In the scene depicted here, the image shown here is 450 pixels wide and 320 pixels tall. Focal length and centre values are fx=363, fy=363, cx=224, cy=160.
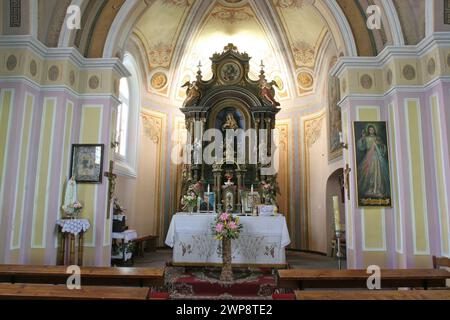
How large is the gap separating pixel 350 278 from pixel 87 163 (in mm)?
5529

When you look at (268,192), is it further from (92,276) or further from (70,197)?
(92,276)

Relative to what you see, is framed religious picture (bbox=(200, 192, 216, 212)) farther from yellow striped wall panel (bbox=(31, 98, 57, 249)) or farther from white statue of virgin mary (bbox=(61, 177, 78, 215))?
yellow striped wall panel (bbox=(31, 98, 57, 249))

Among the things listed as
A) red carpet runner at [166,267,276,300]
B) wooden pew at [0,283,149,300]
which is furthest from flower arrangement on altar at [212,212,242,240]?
wooden pew at [0,283,149,300]

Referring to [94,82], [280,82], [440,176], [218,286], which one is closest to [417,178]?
[440,176]

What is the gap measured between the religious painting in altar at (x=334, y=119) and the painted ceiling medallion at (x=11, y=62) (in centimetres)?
799

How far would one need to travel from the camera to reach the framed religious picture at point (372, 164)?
7.03 m

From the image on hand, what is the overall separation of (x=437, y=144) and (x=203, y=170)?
6577mm

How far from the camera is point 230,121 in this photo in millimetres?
11688

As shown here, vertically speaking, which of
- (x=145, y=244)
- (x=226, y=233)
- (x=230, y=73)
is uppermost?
(x=230, y=73)

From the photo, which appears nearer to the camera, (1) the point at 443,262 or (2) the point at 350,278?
(2) the point at 350,278

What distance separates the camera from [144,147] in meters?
12.0

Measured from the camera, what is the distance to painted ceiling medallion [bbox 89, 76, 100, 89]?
7719mm

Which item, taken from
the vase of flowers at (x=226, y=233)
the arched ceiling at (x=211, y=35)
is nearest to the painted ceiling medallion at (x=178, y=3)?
the arched ceiling at (x=211, y=35)

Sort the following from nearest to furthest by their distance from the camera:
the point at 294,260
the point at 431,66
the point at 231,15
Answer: the point at 431,66
the point at 294,260
the point at 231,15
